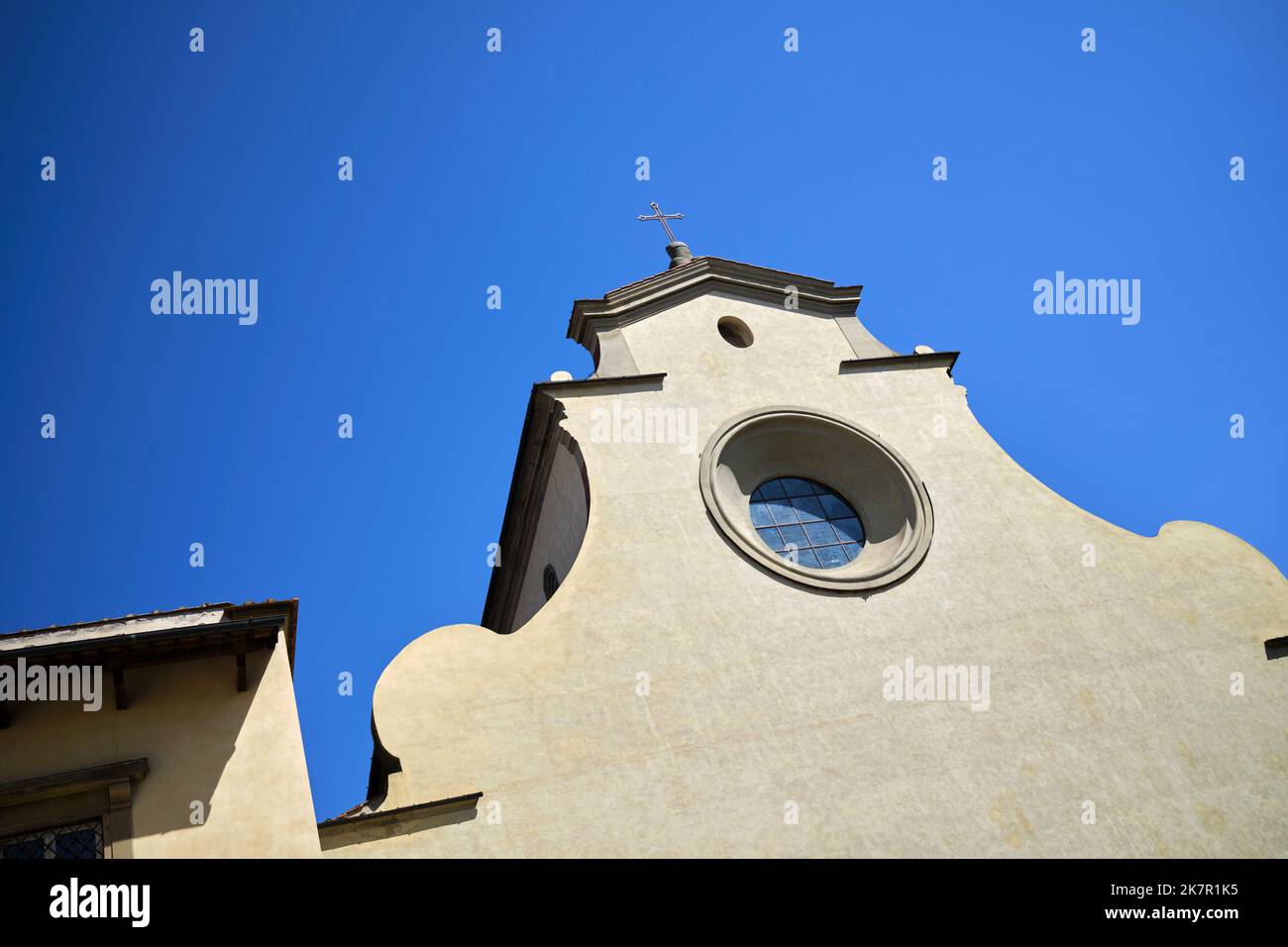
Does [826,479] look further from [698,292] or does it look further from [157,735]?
[157,735]

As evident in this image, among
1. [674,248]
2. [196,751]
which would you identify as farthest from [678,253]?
[196,751]

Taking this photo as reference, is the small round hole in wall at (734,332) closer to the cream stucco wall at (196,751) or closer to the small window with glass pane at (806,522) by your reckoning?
the small window with glass pane at (806,522)

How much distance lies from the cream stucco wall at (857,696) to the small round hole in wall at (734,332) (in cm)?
203

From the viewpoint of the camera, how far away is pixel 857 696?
12.2 metres

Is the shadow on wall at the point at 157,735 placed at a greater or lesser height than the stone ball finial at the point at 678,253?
lesser

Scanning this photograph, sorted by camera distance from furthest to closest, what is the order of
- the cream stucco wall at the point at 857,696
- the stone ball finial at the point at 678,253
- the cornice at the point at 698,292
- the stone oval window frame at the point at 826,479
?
the stone ball finial at the point at 678,253 → the cornice at the point at 698,292 → the stone oval window frame at the point at 826,479 → the cream stucco wall at the point at 857,696

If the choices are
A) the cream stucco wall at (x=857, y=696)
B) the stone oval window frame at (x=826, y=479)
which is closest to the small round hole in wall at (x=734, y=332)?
the stone oval window frame at (x=826, y=479)

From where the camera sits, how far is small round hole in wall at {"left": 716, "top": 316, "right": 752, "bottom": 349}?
16952mm

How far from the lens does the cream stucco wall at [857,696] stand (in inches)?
424

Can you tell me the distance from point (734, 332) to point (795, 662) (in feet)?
21.4

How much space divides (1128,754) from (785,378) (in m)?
6.88

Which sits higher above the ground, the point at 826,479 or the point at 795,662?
the point at 826,479
